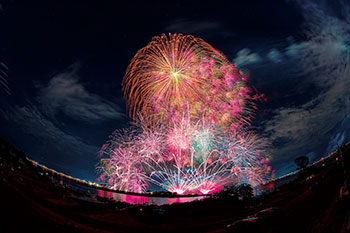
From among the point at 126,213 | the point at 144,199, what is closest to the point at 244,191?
the point at 126,213

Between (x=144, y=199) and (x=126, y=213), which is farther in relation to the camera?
(x=144, y=199)

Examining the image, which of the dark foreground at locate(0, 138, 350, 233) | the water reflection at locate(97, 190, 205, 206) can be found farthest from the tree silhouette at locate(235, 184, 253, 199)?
the water reflection at locate(97, 190, 205, 206)

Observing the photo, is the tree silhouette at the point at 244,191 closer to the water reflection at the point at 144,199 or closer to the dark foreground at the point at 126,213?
the dark foreground at the point at 126,213

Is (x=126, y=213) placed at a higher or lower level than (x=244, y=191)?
lower

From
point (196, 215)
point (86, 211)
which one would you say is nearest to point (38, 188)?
point (86, 211)

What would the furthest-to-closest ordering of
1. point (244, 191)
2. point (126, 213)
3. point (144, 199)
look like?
point (144, 199) → point (244, 191) → point (126, 213)

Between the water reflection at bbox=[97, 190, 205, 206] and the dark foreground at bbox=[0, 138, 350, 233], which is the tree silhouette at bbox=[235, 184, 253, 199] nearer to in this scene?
the dark foreground at bbox=[0, 138, 350, 233]

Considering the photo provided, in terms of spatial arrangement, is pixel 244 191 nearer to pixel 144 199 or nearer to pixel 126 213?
pixel 126 213

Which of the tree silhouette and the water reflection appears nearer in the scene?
the tree silhouette

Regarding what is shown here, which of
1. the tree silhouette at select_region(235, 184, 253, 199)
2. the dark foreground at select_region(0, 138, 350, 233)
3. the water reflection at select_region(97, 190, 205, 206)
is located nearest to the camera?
the dark foreground at select_region(0, 138, 350, 233)

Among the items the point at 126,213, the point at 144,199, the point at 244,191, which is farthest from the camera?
the point at 144,199

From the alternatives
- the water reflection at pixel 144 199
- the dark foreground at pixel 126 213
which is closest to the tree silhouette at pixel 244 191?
the dark foreground at pixel 126 213
